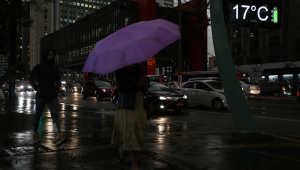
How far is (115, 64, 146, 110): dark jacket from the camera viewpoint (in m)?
4.38

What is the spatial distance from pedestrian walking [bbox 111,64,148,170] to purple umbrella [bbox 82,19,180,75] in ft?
1.20

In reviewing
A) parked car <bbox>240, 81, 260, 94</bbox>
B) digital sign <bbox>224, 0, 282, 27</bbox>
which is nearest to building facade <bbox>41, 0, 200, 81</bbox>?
parked car <bbox>240, 81, 260, 94</bbox>

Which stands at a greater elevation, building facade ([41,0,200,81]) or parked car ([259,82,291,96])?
building facade ([41,0,200,81])

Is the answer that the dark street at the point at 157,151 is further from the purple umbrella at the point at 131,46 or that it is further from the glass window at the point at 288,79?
the glass window at the point at 288,79

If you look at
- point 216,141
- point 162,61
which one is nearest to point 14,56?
point 216,141

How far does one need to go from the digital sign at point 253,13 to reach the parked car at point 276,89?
27.4 metres

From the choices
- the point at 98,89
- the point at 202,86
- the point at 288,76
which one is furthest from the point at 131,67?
the point at 288,76

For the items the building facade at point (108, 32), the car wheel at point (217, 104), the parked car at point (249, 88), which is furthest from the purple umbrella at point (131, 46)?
the building facade at point (108, 32)

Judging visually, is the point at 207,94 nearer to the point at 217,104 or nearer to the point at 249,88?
the point at 217,104

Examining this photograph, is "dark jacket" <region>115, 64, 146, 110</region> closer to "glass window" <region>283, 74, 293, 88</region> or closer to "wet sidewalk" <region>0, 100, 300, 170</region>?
"wet sidewalk" <region>0, 100, 300, 170</region>

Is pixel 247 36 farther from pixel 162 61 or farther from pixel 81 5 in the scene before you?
pixel 81 5

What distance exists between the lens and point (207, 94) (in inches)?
679

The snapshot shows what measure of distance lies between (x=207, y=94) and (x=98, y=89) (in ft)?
36.8

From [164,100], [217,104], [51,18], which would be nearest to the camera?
[164,100]
